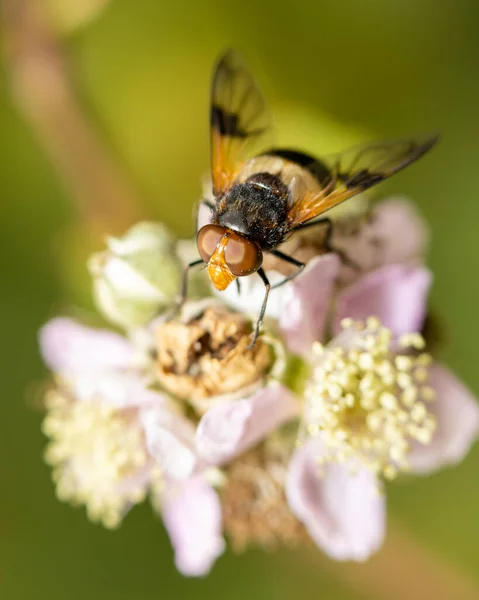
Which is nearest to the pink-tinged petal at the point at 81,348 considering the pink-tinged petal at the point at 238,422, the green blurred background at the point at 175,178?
the pink-tinged petal at the point at 238,422

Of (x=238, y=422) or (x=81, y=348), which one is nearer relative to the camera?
(x=238, y=422)

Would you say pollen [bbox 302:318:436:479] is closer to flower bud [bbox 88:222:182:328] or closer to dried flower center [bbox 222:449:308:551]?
dried flower center [bbox 222:449:308:551]

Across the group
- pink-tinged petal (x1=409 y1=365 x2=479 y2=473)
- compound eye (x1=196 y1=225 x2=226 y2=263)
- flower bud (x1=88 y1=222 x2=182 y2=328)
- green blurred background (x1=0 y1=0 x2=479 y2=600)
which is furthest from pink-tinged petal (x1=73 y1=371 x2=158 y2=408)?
green blurred background (x1=0 y1=0 x2=479 y2=600)

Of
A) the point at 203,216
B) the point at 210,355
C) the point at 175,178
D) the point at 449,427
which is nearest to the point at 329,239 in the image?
the point at 203,216

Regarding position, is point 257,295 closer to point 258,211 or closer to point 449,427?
point 258,211

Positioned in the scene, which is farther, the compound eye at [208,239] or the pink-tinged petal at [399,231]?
the pink-tinged petal at [399,231]

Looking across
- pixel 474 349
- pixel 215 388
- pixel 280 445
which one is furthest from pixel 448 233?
pixel 215 388

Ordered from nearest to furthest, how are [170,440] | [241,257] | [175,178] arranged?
[241,257] < [170,440] < [175,178]

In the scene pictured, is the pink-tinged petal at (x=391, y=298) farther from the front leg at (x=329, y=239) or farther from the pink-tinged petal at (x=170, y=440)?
the pink-tinged petal at (x=170, y=440)
